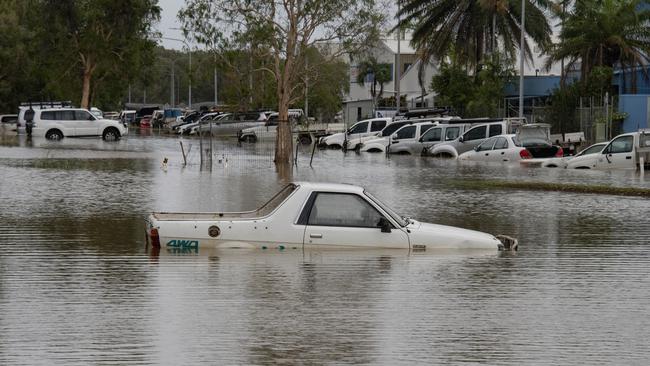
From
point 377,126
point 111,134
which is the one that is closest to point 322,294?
point 377,126

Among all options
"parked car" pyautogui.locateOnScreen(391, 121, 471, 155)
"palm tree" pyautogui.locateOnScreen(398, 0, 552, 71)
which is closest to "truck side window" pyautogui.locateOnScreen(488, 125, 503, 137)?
"parked car" pyautogui.locateOnScreen(391, 121, 471, 155)

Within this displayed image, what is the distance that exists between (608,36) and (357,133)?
13.4 metres

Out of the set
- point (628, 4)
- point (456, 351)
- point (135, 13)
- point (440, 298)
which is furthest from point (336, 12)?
point (135, 13)

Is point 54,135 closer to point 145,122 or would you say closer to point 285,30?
point 285,30

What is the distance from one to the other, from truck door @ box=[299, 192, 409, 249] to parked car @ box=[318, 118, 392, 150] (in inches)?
1648

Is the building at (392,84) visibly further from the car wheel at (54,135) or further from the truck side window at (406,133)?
the truck side window at (406,133)

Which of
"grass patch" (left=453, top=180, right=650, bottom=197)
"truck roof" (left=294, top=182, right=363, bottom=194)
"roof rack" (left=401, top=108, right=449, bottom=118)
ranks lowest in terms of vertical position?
"grass patch" (left=453, top=180, right=650, bottom=197)

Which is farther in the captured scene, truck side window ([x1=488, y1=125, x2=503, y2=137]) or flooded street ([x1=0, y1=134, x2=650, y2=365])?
truck side window ([x1=488, y1=125, x2=503, y2=137])

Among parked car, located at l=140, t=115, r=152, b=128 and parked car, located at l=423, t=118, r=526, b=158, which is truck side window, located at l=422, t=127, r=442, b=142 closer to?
parked car, located at l=423, t=118, r=526, b=158

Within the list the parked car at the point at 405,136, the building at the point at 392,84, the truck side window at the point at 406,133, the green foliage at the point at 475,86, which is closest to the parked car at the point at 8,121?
the building at the point at 392,84

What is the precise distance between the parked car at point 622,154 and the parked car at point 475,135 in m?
8.07

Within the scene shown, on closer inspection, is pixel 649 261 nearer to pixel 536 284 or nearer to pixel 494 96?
pixel 536 284

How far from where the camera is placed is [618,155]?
3988 cm

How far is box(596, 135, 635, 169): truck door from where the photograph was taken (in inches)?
1558
